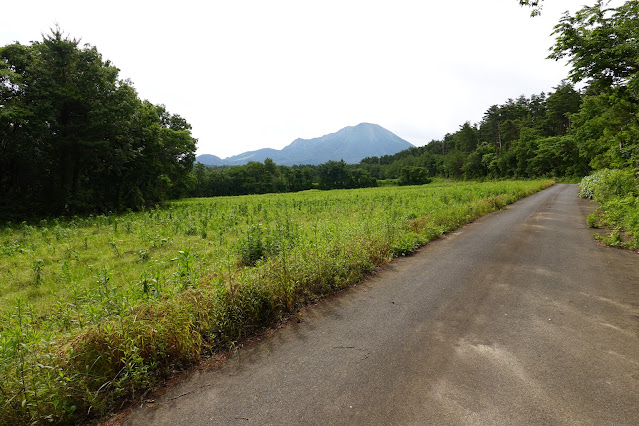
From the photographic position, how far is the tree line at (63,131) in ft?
52.8

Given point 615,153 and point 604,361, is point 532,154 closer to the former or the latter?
point 615,153

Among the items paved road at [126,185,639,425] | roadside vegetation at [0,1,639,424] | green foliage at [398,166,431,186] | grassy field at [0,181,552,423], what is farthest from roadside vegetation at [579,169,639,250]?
green foliage at [398,166,431,186]

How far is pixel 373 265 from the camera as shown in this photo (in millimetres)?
6652

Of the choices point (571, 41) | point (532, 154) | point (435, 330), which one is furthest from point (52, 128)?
point (532, 154)

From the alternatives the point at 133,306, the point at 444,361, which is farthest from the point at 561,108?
the point at 133,306

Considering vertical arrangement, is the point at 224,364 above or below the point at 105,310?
below

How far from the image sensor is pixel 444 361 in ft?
10.7

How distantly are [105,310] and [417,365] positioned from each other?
3.91 metres

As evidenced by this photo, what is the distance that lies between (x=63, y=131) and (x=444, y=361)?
24605mm

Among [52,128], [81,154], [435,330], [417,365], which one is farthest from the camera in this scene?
[81,154]

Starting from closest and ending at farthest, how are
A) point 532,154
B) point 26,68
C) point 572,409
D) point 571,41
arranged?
1. point 572,409
2. point 571,41
3. point 26,68
4. point 532,154

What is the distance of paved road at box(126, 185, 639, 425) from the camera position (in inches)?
102

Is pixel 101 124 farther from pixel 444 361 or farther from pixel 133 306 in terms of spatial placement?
pixel 444 361

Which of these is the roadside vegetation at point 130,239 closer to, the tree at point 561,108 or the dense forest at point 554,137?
the dense forest at point 554,137
